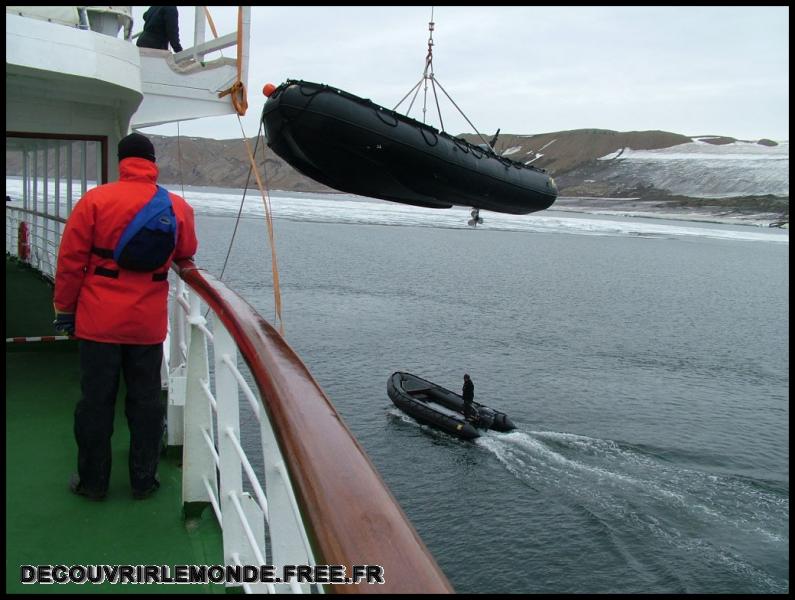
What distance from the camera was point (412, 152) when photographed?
333 inches

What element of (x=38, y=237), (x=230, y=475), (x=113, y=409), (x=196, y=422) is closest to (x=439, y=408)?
(x=38, y=237)

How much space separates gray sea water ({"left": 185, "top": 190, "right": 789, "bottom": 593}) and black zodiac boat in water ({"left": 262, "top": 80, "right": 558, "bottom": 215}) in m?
6.89

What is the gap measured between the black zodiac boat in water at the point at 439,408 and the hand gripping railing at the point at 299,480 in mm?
17160

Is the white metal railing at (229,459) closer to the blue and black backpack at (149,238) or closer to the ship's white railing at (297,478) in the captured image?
the ship's white railing at (297,478)

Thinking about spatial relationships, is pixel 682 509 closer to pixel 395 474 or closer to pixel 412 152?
pixel 395 474

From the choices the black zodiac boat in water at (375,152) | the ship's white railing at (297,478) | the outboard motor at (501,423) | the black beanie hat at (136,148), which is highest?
the black zodiac boat in water at (375,152)

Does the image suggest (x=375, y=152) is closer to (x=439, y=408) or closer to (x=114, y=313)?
(x=114, y=313)

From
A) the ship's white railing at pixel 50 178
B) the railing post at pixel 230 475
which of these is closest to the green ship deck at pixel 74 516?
the railing post at pixel 230 475

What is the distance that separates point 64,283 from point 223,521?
1.02 metres

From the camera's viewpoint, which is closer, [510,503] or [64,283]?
[64,283]

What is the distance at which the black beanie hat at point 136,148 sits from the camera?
2.43 metres

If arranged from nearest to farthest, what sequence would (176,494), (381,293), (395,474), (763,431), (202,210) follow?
(176,494), (395,474), (763,431), (381,293), (202,210)

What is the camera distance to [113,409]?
2498mm

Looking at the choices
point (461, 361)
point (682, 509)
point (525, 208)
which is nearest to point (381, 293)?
point (461, 361)
